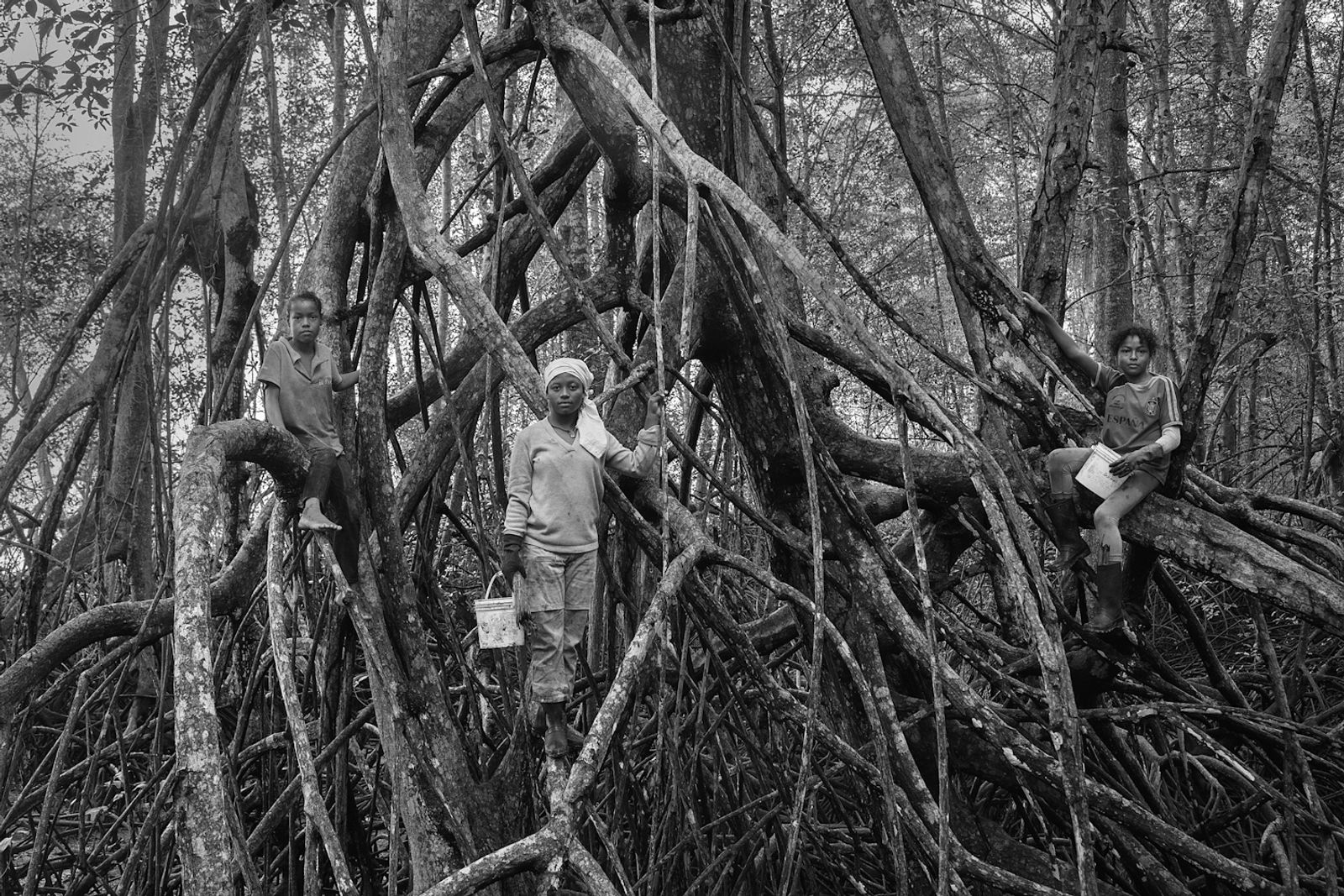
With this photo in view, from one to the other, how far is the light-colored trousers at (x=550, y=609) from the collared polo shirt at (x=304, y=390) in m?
0.49

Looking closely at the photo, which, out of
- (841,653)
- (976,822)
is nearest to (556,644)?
(841,653)

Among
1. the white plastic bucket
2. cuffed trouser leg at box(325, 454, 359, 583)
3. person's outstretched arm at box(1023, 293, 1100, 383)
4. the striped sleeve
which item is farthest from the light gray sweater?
the striped sleeve

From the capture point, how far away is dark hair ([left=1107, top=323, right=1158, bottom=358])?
2.66 m

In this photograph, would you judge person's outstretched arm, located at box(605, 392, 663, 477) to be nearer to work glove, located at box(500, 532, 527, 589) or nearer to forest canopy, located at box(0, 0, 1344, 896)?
forest canopy, located at box(0, 0, 1344, 896)

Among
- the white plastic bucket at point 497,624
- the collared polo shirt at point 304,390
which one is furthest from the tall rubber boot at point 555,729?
the collared polo shirt at point 304,390

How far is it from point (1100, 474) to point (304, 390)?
69.6 inches

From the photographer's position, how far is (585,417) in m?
2.13

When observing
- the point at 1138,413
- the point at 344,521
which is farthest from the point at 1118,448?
the point at 344,521

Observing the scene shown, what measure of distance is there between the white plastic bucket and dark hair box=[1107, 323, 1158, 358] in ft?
5.37

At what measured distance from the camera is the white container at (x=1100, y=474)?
241 cm

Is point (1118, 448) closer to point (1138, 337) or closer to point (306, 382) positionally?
point (1138, 337)

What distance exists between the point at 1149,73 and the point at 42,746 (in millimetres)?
7230

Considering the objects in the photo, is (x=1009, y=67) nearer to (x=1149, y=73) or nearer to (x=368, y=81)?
(x=1149, y=73)

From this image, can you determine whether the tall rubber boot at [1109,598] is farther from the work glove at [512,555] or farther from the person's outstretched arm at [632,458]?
the work glove at [512,555]
